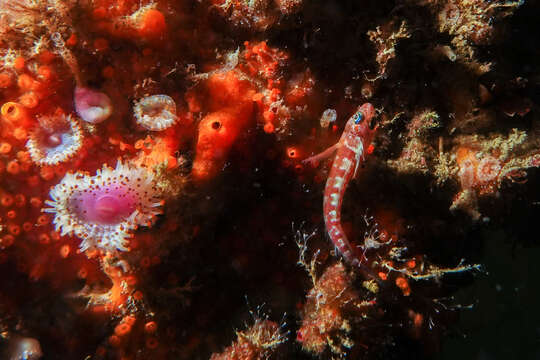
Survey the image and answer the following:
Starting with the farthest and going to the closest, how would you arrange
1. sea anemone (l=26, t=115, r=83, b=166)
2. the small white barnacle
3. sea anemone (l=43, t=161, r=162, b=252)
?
the small white barnacle
sea anemone (l=26, t=115, r=83, b=166)
sea anemone (l=43, t=161, r=162, b=252)

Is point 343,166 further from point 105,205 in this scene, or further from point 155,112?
point 105,205

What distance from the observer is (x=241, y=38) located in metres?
4.29

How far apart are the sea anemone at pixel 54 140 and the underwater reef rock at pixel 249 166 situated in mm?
23

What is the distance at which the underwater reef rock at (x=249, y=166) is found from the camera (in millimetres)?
3658

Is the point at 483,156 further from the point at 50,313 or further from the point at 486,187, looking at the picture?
the point at 50,313

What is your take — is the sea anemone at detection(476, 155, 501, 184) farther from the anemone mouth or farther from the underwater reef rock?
the anemone mouth

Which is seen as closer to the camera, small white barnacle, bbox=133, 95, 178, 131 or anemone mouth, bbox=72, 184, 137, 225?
anemone mouth, bbox=72, 184, 137, 225

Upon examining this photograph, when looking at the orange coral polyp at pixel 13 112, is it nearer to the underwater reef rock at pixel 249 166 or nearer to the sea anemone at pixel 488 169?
the underwater reef rock at pixel 249 166

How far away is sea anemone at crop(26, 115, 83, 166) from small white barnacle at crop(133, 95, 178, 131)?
2.38ft

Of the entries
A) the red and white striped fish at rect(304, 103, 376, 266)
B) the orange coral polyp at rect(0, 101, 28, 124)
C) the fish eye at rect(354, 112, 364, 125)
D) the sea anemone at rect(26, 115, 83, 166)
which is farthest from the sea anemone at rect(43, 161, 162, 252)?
the fish eye at rect(354, 112, 364, 125)

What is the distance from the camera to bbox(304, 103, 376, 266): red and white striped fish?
4211 millimetres

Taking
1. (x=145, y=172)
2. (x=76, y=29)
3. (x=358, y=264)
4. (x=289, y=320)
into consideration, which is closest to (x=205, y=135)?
(x=145, y=172)

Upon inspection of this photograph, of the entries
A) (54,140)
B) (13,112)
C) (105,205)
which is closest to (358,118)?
(105,205)

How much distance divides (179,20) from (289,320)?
4.45 m
